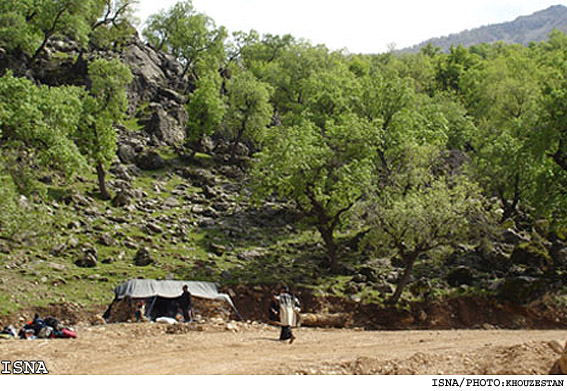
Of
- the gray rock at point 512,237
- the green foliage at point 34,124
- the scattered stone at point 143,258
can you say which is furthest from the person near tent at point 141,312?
the gray rock at point 512,237

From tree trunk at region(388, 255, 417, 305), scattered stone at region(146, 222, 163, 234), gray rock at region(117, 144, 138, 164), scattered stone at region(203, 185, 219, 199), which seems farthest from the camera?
gray rock at region(117, 144, 138, 164)

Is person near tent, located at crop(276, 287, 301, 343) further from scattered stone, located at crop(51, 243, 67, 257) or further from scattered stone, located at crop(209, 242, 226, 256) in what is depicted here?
scattered stone, located at crop(51, 243, 67, 257)

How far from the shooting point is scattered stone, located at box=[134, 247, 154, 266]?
26.7m

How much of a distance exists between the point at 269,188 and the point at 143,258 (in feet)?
29.7

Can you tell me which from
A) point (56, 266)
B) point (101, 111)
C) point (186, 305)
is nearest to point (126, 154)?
point (101, 111)

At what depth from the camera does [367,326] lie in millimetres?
23922

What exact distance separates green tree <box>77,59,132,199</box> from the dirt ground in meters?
16.7

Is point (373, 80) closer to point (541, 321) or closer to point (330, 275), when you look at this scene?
point (330, 275)

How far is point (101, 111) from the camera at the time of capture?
32312 millimetres

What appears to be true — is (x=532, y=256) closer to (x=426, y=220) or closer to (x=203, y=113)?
(x=426, y=220)

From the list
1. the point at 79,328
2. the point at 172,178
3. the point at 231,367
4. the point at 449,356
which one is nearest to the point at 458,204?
the point at 449,356

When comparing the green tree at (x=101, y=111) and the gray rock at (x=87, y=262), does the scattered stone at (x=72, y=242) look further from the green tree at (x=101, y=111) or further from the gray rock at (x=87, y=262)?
the green tree at (x=101, y=111)

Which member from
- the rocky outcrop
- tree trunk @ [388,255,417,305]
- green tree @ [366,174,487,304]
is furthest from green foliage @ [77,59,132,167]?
tree trunk @ [388,255,417,305]

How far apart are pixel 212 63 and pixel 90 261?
5153cm
